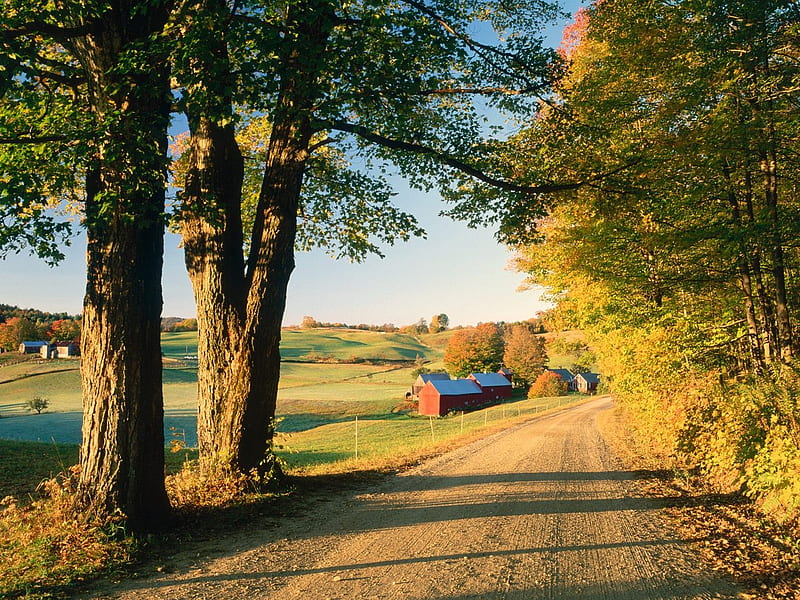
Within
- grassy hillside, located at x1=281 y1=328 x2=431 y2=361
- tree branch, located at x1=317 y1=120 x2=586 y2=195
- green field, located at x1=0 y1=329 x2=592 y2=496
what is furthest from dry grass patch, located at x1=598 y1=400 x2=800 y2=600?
grassy hillside, located at x1=281 y1=328 x2=431 y2=361

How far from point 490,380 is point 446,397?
1250 centimetres

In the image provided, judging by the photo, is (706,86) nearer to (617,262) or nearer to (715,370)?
(617,262)

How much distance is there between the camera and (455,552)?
5.77 meters

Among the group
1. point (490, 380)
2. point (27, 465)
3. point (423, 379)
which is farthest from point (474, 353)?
point (27, 465)

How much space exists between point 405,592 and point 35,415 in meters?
47.9

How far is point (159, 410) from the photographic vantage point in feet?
21.9

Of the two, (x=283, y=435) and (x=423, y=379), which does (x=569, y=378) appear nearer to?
(x=423, y=379)

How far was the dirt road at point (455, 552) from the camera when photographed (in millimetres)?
4793

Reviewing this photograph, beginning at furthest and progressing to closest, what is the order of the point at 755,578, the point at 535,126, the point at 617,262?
1. the point at 617,262
2. the point at 535,126
3. the point at 755,578

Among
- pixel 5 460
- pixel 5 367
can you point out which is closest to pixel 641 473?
pixel 5 460

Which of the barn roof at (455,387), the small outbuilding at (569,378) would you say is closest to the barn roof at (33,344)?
the barn roof at (455,387)

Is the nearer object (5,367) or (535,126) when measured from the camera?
(535,126)

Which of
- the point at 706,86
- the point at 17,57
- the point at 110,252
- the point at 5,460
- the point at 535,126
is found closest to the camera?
the point at 17,57

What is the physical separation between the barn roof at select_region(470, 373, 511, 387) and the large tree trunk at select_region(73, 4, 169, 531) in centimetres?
5968
